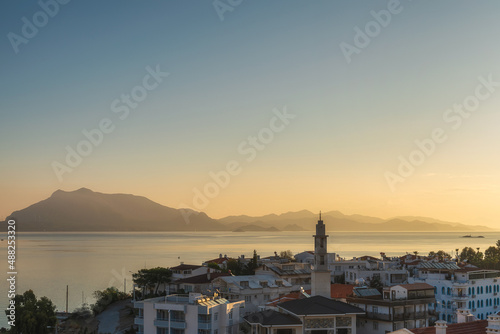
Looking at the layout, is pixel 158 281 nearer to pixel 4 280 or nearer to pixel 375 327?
pixel 375 327

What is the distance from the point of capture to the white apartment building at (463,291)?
158 ft

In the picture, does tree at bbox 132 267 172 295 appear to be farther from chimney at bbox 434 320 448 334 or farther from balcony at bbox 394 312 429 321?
chimney at bbox 434 320 448 334

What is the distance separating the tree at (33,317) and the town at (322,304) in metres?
11.0

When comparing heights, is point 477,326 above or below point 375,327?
above

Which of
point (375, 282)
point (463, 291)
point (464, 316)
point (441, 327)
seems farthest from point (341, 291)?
point (441, 327)

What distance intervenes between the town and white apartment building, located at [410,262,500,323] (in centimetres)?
8

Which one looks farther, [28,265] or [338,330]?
[28,265]

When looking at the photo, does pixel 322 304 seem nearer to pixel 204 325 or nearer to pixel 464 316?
pixel 204 325

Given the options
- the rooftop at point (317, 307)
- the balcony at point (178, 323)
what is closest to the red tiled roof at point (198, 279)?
the balcony at point (178, 323)

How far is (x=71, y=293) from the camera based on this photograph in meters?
91.3

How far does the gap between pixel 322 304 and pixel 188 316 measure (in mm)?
8619

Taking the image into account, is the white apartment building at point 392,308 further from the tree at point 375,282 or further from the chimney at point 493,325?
the chimney at point 493,325

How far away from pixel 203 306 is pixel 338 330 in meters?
8.56

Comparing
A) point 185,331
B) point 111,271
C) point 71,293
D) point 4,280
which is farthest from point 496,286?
point 111,271
